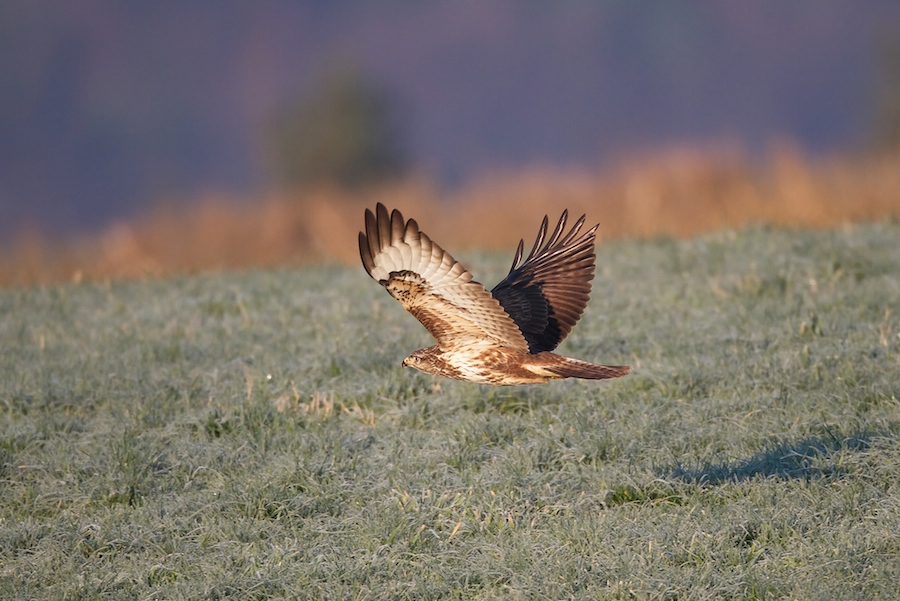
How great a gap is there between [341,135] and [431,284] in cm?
2396

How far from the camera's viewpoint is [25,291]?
992 cm

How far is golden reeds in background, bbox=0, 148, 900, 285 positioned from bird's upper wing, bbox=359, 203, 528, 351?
665cm

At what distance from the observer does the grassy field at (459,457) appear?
4.55 m

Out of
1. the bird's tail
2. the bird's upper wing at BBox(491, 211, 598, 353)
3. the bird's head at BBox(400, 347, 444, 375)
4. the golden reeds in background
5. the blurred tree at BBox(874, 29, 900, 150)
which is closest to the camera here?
the bird's tail

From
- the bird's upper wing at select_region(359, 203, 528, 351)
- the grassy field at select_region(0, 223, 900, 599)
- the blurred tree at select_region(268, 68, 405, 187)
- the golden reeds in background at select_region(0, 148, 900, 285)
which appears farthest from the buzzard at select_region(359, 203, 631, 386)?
the blurred tree at select_region(268, 68, 405, 187)

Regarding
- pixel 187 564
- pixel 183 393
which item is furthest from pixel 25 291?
pixel 187 564

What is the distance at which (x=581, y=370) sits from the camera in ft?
15.9

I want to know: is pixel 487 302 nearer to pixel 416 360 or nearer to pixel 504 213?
pixel 416 360

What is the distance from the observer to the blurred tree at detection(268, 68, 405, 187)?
91.6ft

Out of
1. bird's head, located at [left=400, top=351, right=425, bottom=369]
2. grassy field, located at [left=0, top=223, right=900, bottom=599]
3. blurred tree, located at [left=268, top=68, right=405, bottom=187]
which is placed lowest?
grassy field, located at [left=0, top=223, right=900, bottom=599]

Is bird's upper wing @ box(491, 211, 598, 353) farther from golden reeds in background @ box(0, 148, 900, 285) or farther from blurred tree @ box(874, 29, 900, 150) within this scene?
blurred tree @ box(874, 29, 900, 150)

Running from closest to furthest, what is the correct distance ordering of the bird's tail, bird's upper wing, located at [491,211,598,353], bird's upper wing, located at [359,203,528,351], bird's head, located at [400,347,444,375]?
1. bird's upper wing, located at [359,203,528,351]
2. the bird's tail
3. bird's head, located at [400,347,444,375]
4. bird's upper wing, located at [491,211,598,353]

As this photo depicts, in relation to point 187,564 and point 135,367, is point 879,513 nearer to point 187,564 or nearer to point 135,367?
point 187,564

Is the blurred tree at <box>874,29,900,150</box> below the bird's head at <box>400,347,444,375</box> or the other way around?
the other way around
